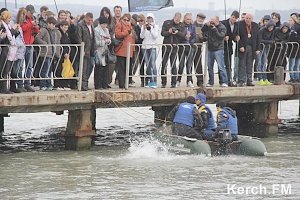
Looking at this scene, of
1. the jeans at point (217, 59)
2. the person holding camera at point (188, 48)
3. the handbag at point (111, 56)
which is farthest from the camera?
the jeans at point (217, 59)

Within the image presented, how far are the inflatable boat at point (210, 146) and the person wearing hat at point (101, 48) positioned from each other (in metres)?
2.10

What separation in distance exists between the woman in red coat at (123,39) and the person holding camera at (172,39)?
98 centimetres

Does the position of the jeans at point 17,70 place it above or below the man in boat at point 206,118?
above

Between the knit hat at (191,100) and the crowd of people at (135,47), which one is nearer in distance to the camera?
the crowd of people at (135,47)

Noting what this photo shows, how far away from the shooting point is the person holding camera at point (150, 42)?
2283cm

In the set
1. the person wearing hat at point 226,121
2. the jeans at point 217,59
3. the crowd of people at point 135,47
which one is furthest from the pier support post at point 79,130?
the jeans at point 217,59

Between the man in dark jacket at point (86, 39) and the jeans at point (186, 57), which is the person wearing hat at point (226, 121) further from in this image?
the man in dark jacket at point (86, 39)

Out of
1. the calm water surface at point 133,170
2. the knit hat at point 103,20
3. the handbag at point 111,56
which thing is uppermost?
the knit hat at point 103,20

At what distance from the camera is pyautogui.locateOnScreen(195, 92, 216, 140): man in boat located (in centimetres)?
2102

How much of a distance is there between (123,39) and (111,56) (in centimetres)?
50

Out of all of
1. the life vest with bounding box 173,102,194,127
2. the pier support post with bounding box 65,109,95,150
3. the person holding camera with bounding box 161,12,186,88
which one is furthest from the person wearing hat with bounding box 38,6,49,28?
the life vest with bounding box 173,102,194,127

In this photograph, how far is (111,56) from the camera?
73.0 ft

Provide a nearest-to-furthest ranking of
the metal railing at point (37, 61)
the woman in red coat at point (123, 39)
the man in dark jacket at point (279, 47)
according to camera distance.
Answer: the metal railing at point (37, 61)
the woman in red coat at point (123, 39)
the man in dark jacket at point (279, 47)

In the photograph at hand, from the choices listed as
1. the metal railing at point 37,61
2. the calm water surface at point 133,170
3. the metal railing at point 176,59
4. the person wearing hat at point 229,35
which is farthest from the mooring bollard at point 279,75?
the metal railing at point 37,61
